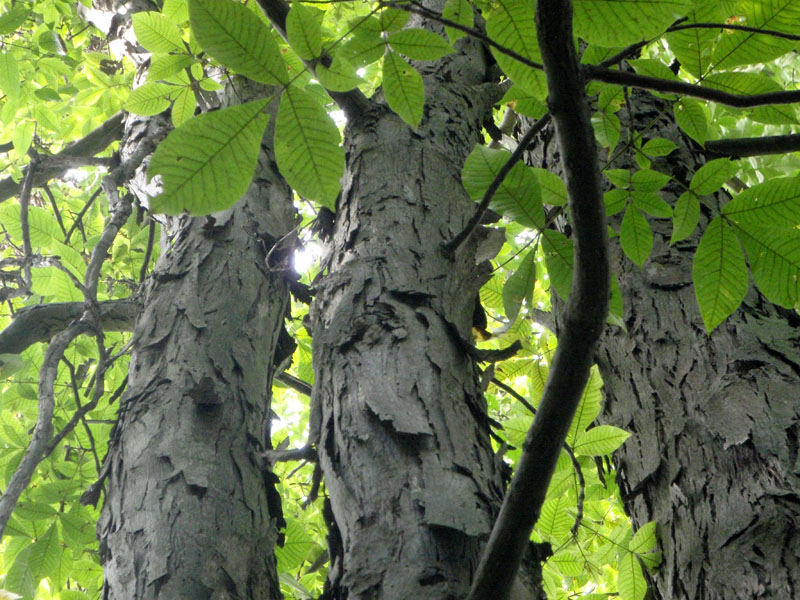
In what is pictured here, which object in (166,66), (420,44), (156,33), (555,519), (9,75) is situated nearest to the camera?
(420,44)

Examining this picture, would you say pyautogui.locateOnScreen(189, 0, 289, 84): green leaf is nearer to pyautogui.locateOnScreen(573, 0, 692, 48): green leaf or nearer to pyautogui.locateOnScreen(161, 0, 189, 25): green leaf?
pyautogui.locateOnScreen(573, 0, 692, 48): green leaf

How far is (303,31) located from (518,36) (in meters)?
0.28

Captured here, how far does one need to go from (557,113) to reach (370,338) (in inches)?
26.7

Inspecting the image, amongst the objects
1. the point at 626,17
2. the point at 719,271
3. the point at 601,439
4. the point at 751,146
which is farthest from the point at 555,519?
the point at 626,17

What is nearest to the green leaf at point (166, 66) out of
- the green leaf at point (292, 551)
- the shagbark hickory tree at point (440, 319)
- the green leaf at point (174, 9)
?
the shagbark hickory tree at point (440, 319)

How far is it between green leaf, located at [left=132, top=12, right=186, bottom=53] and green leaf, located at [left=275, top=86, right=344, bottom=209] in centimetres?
89

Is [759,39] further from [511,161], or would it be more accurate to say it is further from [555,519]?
[555,519]

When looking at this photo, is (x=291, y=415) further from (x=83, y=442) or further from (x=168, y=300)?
(x=168, y=300)

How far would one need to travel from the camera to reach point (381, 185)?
154 centimetres

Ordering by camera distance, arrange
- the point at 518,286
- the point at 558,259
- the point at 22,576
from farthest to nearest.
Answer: the point at 22,576 < the point at 518,286 < the point at 558,259

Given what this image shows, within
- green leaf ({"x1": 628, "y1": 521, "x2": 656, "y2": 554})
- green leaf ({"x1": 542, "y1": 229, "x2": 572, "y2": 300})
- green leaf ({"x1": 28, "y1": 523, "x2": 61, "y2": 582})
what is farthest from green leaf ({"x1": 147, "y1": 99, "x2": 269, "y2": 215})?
green leaf ({"x1": 28, "y1": 523, "x2": 61, "y2": 582})

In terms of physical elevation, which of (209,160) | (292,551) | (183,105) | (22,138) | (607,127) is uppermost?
(22,138)

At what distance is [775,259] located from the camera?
3.12 ft

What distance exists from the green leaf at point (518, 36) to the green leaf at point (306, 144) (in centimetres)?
24
